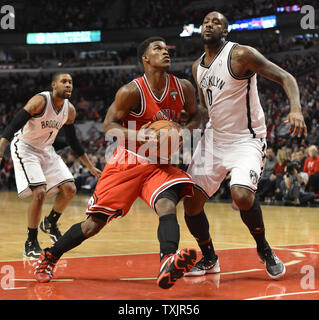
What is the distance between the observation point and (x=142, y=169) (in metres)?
4.30

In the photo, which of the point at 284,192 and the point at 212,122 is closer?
the point at 212,122

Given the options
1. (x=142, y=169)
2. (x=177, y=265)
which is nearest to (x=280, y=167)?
(x=142, y=169)

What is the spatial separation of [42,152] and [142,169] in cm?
243

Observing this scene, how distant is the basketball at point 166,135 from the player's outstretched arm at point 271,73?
31.1 inches

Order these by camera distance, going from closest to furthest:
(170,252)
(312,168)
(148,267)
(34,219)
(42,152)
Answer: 1. (170,252)
2. (148,267)
3. (34,219)
4. (42,152)
5. (312,168)

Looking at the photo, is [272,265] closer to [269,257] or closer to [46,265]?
[269,257]

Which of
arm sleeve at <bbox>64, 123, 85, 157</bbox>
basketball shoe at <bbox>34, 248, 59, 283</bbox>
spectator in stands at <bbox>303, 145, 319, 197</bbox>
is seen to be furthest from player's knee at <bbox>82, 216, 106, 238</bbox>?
spectator in stands at <bbox>303, 145, 319, 197</bbox>

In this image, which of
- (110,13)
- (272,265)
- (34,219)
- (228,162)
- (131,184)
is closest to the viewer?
(131,184)

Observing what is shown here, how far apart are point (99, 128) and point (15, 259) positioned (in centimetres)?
1800

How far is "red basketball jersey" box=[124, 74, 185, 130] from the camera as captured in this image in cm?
431

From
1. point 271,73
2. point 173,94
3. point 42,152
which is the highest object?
point 271,73

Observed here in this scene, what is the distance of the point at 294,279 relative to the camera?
450cm
